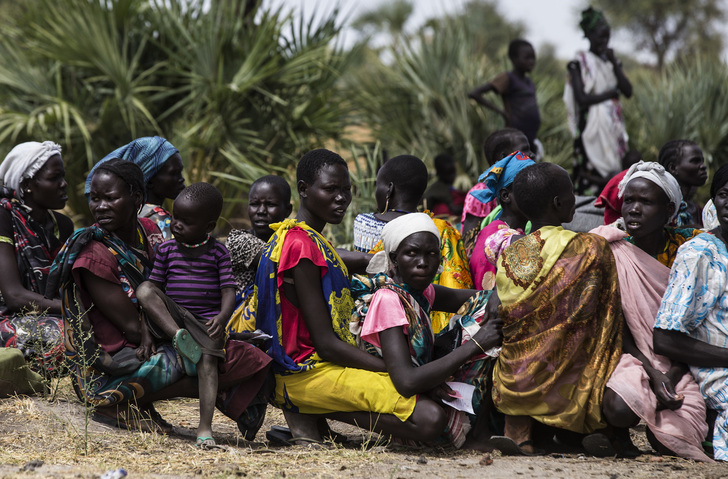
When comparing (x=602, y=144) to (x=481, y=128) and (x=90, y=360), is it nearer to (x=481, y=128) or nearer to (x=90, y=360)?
(x=481, y=128)

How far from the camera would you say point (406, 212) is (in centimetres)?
483

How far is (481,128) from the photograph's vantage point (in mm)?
10422

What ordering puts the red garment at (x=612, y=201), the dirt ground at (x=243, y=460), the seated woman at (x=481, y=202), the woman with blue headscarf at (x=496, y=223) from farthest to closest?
the seated woman at (x=481, y=202) → the red garment at (x=612, y=201) → the woman with blue headscarf at (x=496, y=223) → the dirt ground at (x=243, y=460)

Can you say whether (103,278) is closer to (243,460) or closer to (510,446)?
(243,460)

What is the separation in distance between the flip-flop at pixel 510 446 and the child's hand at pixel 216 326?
1400 mm

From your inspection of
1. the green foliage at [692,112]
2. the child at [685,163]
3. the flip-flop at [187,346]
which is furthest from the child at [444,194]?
the flip-flop at [187,346]

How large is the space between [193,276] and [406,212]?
1.41 m

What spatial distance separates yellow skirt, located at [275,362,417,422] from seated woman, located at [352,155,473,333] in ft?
3.44

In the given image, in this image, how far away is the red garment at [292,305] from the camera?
385cm

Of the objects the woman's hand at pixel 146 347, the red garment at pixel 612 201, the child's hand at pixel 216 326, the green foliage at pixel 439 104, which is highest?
the green foliage at pixel 439 104

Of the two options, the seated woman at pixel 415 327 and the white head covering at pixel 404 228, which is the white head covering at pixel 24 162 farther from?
the white head covering at pixel 404 228

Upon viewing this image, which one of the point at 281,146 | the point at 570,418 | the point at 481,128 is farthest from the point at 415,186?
the point at 481,128

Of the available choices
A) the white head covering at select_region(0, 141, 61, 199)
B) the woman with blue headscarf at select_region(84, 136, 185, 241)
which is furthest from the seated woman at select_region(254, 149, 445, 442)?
the white head covering at select_region(0, 141, 61, 199)

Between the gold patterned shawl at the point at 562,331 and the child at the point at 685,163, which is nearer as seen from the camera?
the gold patterned shawl at the point at 562,331
